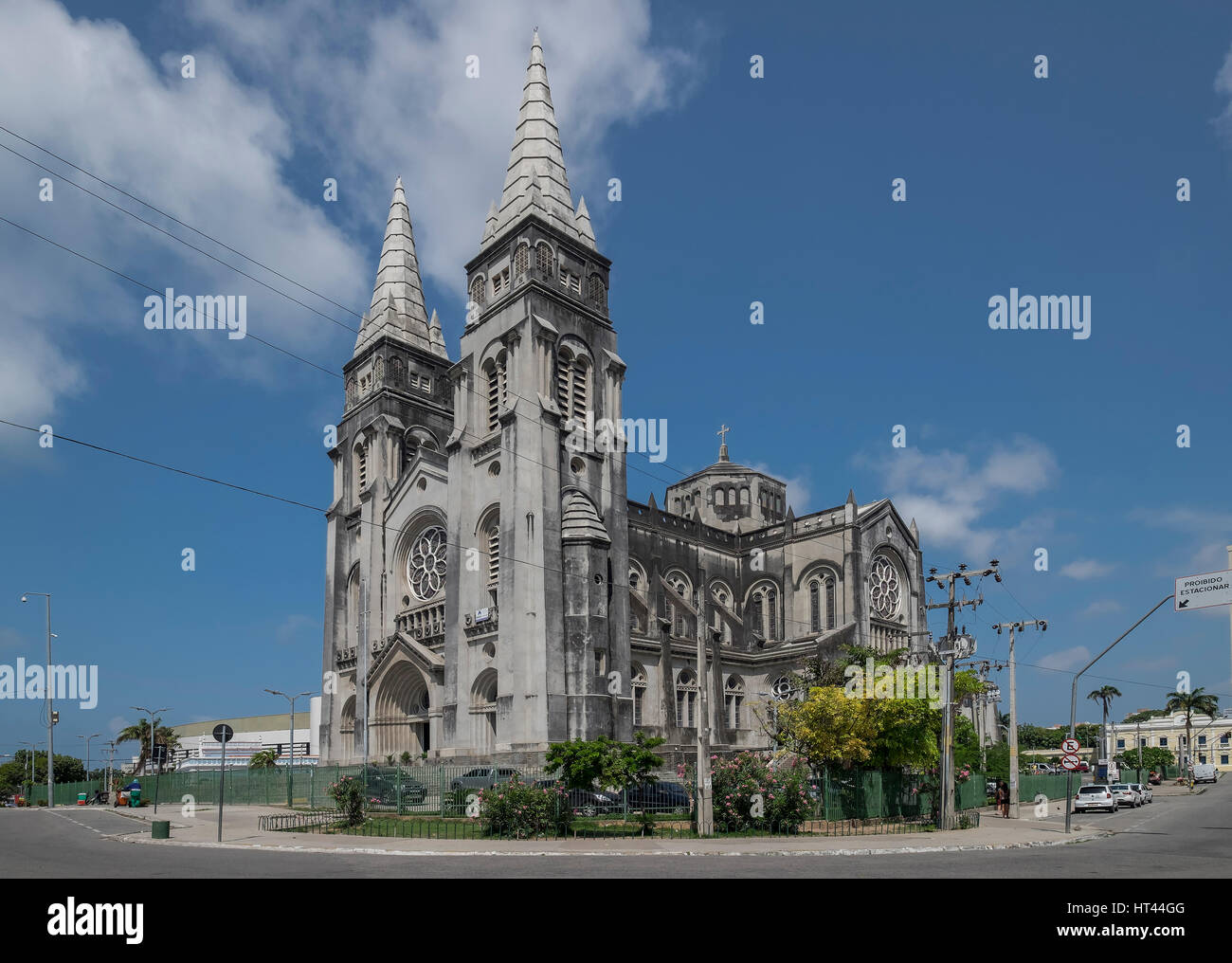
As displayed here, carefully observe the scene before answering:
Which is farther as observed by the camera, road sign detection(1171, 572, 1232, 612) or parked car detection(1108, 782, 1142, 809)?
parked car detection(1108, 782, 1142, 809)

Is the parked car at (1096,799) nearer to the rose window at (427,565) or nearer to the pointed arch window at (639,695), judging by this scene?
the pointed arch window at (639,695)

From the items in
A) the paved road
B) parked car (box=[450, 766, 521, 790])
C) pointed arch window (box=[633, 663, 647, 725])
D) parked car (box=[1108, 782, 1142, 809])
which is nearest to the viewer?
the paved road

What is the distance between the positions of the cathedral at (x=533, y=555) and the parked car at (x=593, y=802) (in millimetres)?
8349

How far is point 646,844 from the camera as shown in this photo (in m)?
20.8

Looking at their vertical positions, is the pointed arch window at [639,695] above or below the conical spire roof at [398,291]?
below

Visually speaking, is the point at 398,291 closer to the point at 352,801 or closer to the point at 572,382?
the point at 572,382

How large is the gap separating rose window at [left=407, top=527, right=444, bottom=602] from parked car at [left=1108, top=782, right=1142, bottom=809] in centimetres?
3238

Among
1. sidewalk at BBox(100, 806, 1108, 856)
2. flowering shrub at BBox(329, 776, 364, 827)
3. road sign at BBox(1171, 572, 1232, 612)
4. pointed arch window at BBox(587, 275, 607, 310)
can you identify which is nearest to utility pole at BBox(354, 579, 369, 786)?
flowering shrub at BBox(329, 776, 364, 827)

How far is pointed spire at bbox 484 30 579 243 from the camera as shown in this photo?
4516 centimetres

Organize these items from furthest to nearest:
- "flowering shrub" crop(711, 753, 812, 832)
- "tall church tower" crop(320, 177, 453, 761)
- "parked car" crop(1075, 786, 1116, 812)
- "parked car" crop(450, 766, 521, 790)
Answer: "tall church tower" crop(320, 177, 453, 761), "parked car" crop(1075, 786, 1116, 812), "parked car" crop(450, 766, 521, 790), "flowering shrub" crop(711, 753, 812, 832)

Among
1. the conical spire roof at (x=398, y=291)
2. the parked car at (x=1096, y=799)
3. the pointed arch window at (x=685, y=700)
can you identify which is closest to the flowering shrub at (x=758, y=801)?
the parked car at (x=1096, y=799)

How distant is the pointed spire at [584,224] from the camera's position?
46.7 m

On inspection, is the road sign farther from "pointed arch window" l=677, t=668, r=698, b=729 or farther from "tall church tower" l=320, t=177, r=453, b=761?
"tall church tower" l=320, t=177, r=453, b=761
